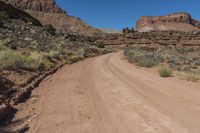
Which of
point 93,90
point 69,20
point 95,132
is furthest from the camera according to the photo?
point 69,20

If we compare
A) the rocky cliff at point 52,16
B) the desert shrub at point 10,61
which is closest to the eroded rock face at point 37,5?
the rocky cliff at point 52,16

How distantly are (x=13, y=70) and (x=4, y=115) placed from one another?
6.83 metres

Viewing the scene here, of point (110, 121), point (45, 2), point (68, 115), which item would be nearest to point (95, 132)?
point (110, 121)

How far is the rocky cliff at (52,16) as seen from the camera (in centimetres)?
13300

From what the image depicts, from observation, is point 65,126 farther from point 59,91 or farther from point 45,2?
point 45,2

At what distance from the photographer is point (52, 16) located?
14375 cm

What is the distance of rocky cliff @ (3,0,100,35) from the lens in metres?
133

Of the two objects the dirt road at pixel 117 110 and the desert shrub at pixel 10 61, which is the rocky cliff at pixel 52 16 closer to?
the desert shrub at pixel 10 61

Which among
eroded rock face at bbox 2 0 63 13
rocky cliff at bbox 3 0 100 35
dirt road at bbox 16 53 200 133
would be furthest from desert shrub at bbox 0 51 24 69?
eroded rock face at bbox 2 0 63 13

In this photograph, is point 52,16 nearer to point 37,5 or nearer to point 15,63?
point 37,5

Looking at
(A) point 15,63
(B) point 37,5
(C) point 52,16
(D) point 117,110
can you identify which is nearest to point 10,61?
(A) point 15,63

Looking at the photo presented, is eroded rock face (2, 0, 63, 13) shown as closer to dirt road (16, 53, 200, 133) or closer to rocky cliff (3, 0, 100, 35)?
rocky cliff (3, 0, 100, 35)

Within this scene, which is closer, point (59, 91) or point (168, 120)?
point (168, 120)

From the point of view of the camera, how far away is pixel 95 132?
568 centimetres
